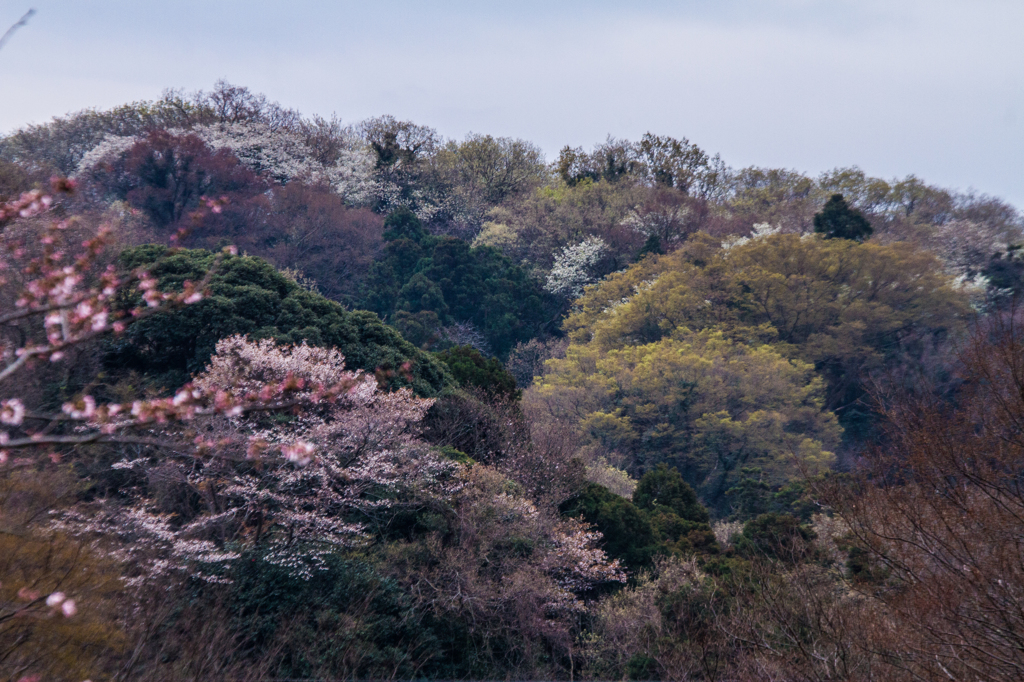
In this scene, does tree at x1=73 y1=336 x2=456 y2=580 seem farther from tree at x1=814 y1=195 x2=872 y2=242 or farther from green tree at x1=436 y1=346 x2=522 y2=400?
tree at x1=814 y1=195 x2=872 y2=242

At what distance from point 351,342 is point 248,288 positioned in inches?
92.8

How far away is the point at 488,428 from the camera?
15.2m

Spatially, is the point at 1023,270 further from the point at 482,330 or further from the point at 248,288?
the point at 248,288

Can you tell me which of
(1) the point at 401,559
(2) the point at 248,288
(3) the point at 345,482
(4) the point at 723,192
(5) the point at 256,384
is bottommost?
(1) the point at 401,559

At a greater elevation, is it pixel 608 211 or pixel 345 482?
pixel 608 211

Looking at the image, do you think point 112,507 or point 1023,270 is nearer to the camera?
point 112,507

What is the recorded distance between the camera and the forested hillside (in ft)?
18.7

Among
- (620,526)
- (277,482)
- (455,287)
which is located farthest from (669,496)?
(455,287)

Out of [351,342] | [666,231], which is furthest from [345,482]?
[666,231]

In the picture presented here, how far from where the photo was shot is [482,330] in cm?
3192

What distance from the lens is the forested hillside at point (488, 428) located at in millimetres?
5707

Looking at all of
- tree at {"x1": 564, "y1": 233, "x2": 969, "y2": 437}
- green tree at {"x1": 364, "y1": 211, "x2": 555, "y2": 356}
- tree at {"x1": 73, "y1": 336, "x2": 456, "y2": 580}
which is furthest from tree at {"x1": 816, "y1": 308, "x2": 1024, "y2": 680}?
green tree at {"x1": 364, "y1": 211, "x2": 555, "y2": 356}

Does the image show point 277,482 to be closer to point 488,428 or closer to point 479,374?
point 488,428

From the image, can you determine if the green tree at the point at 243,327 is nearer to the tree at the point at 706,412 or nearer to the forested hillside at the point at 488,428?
the forested hillside at the point at 488,428
